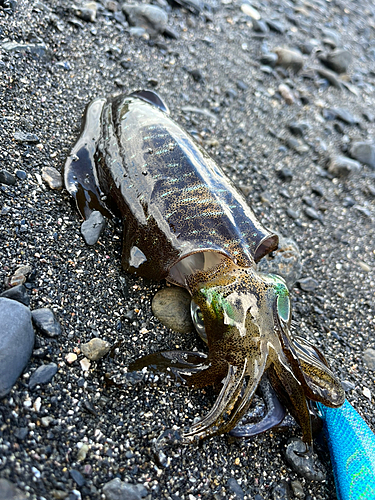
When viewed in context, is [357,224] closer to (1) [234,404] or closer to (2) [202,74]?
(2) [202,74]

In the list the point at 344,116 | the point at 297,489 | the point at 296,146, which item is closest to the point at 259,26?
the point at 344,116

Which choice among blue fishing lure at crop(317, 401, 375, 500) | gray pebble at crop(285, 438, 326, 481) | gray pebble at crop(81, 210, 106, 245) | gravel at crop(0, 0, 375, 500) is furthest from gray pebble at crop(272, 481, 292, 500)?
gray pebble at crop(81, 210, 106, 245)

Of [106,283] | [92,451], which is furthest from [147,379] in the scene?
[106,283]

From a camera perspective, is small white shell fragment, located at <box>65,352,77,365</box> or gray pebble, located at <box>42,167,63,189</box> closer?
small white shell fragment, located at <box>65,352,77,365</box>

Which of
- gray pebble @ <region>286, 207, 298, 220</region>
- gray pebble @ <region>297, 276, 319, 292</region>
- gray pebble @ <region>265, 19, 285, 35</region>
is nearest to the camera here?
gray pebble @ <region>297, 276, 319, 292</region>

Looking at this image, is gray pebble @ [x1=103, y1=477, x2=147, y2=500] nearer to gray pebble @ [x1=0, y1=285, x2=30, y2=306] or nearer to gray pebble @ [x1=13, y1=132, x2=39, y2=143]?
gray pebble @ [x1=0, y1=285, x2=30, y2=306]

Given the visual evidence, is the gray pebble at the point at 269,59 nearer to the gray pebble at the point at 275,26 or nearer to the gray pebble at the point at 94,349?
the gray pebble at the point at 275,26

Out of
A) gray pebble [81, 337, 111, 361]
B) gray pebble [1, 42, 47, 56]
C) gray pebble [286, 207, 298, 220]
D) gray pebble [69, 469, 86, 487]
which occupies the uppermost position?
gray pebble [1, 42, 47, 56]
